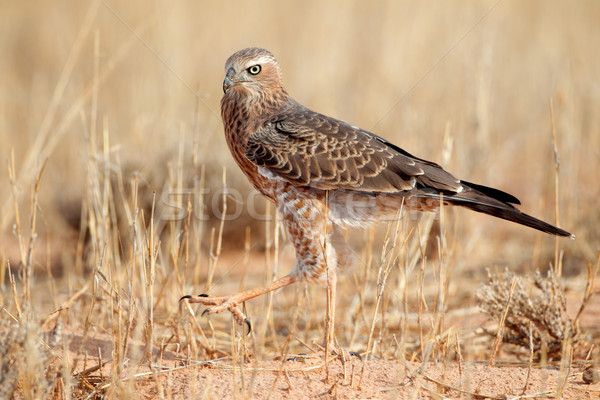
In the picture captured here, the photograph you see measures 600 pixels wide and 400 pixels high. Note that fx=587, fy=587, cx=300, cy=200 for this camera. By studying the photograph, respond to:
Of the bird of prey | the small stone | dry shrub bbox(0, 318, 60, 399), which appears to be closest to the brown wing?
the bird of prey

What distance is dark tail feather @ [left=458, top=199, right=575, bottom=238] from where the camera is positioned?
351 centimetres

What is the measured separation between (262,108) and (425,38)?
5.44m

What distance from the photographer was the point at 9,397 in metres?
2.74

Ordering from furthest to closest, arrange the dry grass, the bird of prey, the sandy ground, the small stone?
the dry grass
the bird of prey
the small stone
the sandy ground

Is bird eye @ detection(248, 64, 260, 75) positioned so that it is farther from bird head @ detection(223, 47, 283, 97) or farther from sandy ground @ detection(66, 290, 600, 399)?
sandy ground @ detection(66, 290, 600, 399)

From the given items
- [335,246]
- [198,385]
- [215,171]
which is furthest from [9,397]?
[215,171]

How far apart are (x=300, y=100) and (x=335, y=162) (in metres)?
5.27

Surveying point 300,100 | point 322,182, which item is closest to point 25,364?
point 322,182

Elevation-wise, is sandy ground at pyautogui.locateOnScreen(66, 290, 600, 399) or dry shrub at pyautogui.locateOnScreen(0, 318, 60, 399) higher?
dry shrub at pyautogui.locateOnScreen(0, 318, 60, 399)

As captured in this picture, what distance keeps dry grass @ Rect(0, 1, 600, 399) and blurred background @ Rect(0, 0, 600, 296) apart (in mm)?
35

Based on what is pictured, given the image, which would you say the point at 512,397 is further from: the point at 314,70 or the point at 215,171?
the point at 314,70

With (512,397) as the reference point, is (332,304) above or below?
above

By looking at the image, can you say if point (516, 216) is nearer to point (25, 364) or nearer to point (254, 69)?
point (254, 69)

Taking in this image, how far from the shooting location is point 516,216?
12.0ft
